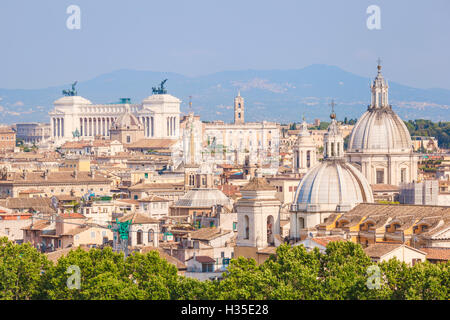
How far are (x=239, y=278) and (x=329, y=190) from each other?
30.8 ft

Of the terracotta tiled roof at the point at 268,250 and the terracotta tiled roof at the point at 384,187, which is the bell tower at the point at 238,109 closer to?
the terracotta tiled roof at the point at 384,187

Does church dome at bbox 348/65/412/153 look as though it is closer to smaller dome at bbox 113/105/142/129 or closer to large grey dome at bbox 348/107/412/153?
large grey dome at bbox 348/107/412/153

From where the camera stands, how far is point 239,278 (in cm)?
3819

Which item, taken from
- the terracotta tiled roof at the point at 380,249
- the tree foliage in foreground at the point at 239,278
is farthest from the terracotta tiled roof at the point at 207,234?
the terracotta tiled roof at the point at 380,249

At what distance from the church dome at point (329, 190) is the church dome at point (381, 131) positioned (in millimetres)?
25727

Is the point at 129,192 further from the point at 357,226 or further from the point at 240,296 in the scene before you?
the point at 240,296

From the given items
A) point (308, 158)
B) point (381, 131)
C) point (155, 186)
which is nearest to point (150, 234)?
point (381, 131)

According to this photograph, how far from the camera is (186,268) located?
46.2 m

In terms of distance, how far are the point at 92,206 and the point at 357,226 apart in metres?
24.5

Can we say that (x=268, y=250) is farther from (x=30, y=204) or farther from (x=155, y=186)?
(x=155, y=186)

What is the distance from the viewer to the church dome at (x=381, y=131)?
7300 centimetres

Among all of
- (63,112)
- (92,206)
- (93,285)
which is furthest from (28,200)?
(63,112)

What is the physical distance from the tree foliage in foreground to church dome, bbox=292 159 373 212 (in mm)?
5187
